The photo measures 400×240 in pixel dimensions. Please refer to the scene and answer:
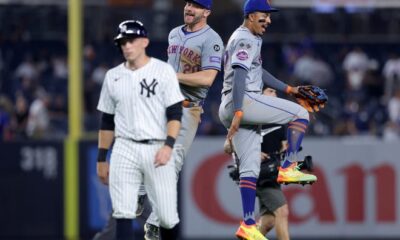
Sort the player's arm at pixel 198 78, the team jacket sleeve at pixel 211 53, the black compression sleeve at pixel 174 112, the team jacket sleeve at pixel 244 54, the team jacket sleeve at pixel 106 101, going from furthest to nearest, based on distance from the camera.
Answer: the team jacket sleeve at pixel 211 53 < the player's arm at pixel 198 78 < the team jacket sleeve at pixel 244 54 < the team jacket sleeve at pixel 106 101 < the black compression sleeve at pixel 174 112

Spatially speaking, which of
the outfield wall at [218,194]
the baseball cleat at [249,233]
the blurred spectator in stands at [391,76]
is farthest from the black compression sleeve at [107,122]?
the blurred spectator in stands at [391,76]

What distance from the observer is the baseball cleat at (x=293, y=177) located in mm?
11531

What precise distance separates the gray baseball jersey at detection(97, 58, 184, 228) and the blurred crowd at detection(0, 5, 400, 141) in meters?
11.4

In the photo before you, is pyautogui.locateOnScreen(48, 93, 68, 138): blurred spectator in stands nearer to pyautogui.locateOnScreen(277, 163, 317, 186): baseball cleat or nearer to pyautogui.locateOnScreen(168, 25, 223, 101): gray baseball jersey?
pyautogui.locateOnScreen(168, 25, 223, 101): gray baseball jersey

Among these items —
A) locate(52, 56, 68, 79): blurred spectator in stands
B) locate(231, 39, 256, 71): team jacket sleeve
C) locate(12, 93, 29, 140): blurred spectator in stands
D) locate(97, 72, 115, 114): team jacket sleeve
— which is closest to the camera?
locate(97, 72, 115, 114): team jacket sleeve

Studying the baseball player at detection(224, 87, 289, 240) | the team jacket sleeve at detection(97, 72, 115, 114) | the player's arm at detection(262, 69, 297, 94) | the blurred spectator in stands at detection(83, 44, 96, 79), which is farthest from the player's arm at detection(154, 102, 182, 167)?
the blurred spectator in stands at detection(83, 44, 96, 79)

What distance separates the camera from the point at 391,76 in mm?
25031

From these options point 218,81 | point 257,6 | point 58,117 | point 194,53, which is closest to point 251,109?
point 194,53

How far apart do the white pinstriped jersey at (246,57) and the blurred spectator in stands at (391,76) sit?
13.2 m

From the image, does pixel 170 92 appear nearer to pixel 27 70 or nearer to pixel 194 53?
pixel 194 53

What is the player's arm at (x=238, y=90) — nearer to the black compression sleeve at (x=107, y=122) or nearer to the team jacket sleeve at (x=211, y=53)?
the team jacket sleeve at (x=211, y=53)

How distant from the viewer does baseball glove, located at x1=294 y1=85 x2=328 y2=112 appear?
12008 mm

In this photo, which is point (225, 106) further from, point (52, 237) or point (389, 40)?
point (389, 40)

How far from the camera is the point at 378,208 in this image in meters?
22.4
